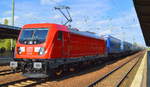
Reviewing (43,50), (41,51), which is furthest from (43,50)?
(41,51)

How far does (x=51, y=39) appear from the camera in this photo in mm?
13711

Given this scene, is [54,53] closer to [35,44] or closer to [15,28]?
[35,44]

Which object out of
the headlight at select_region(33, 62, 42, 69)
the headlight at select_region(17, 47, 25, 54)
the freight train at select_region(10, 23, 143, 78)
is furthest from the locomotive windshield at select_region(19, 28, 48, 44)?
the headlight at select_region(33, 62, 42, 69)

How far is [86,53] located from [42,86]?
27.1 feet

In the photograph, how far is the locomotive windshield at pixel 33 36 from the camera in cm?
1385

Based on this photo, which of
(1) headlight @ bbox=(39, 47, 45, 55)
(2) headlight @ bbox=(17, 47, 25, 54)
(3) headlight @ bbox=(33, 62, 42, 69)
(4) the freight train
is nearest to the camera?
(3) headlight @ bbox=(33, 62, 42, 69)

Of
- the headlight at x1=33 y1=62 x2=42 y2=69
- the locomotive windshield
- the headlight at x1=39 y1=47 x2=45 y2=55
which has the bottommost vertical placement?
the headlight at x1=33 y1=62 x2=42 y2=69

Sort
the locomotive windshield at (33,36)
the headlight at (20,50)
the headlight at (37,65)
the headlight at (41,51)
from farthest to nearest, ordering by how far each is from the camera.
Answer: the headlight at (20,50) < the locomotive windshield at (33,36) < the headlight at (41,51) < the headlight at (37,65)

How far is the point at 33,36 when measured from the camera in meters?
14.2

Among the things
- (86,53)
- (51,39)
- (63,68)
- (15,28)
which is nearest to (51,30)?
(51,39)

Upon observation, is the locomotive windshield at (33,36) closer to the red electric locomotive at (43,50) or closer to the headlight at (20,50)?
the red electric locomotive at (43,50)

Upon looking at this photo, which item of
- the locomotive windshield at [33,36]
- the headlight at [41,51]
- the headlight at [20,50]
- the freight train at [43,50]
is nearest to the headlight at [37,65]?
the freight train at [43,50]

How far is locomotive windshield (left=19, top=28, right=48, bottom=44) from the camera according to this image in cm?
1385

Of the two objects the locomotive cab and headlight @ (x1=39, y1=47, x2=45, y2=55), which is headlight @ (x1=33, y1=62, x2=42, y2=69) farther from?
headlight @ (x1=39, y1=47, x2=45, y2=55)
